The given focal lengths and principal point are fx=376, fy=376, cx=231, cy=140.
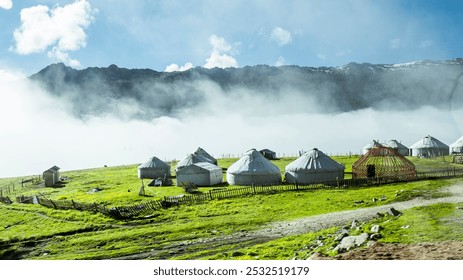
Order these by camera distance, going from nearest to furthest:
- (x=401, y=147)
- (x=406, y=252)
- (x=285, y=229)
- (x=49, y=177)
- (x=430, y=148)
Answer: (x=406, y=252)
(x=285, y=229)
(x=49, y=177)
(x=430, y=148)
(x=401, y=147)

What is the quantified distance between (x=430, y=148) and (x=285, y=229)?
57949 mm

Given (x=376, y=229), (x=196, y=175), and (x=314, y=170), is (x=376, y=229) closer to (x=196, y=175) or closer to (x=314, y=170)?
(x=314, y=170)

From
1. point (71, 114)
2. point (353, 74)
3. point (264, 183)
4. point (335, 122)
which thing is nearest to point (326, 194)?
point (335, 122)

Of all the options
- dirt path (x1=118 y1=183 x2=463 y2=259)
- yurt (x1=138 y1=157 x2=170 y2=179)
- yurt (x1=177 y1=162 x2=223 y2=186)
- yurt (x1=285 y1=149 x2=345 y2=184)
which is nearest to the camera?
dirt path (x1=118 y1=183 x2=463 y2=259)

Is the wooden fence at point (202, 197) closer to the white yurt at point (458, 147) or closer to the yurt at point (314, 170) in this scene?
the yurt at point (314, 170)

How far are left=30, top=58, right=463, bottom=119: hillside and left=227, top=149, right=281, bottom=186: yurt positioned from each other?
30.5 feet

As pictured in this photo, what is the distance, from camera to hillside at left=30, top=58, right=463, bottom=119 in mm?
20281

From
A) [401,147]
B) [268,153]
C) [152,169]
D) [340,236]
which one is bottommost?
[340,236]

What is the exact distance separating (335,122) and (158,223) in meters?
16.1

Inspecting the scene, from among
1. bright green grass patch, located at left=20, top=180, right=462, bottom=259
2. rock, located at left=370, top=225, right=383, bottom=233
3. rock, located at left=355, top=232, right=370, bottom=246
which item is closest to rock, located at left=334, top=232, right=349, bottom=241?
rock, located at left=355, top=232, right=370, bottom=246

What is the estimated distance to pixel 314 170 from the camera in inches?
1465

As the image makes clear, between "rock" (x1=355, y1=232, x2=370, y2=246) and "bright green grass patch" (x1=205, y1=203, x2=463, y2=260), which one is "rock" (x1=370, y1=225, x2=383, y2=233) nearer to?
"bright green grass patch" (x1=205, y1=203, x2=463, y2=260)

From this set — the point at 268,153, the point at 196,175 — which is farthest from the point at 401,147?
the point at 196,175
